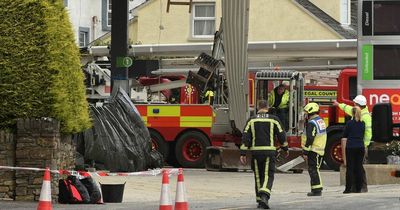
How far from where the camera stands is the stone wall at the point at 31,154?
52.0 ft

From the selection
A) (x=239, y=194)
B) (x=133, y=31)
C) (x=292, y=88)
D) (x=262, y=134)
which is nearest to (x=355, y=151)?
(x=239, y=194)

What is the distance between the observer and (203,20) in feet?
139

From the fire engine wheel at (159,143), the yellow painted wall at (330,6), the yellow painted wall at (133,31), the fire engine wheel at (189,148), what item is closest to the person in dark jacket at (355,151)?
the fire engine wheel at (189,148)

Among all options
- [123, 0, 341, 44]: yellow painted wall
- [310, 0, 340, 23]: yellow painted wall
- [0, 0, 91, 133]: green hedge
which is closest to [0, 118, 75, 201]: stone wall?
[0, 0, 91, 133]: green hedge

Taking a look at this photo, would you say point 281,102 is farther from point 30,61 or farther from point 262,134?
point 30,61

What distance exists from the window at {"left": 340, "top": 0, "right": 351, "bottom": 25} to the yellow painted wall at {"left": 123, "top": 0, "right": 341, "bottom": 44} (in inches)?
8.5

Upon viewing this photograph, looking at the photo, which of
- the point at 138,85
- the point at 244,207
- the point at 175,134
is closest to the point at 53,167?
the point at 244,207

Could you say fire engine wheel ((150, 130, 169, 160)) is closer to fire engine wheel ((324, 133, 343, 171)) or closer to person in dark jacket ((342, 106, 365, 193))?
fire engine wheel ((324, 133, 343, 171))

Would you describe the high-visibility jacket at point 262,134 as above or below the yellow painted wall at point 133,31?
below

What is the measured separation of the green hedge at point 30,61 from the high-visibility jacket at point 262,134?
9.90 feet

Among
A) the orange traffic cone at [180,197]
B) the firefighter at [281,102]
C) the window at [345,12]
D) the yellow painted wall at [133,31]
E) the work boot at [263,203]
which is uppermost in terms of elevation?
the window at [345,12]

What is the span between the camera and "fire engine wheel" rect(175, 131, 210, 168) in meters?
28.4

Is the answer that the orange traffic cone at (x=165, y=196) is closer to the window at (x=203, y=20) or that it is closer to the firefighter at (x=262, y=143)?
the firefighter at (x=262, y=143)

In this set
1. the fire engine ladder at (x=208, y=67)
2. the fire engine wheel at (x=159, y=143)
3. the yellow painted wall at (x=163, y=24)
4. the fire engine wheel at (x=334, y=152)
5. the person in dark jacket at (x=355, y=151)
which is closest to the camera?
the person in dark jacket at (x=355, y=151)
